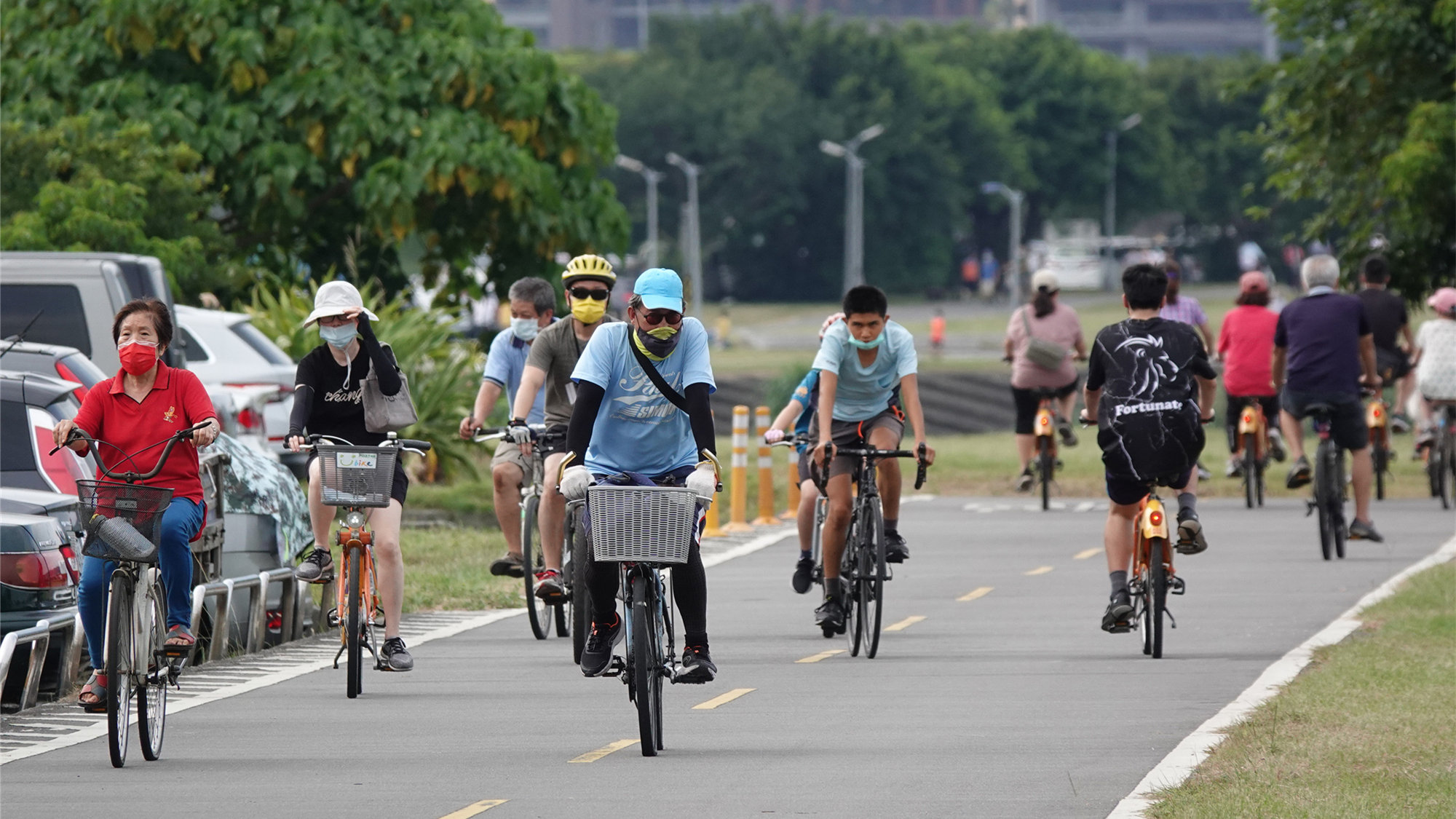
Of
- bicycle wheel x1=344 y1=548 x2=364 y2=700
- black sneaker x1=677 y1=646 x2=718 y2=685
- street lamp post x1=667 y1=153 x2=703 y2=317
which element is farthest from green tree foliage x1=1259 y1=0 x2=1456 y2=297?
street lamp post x1=667 y1=153 x2=703 y2=317

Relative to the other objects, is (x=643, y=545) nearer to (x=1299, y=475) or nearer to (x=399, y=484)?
(x=399, y=484)

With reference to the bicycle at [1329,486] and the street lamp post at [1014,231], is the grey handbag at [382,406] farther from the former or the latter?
the street lamp post at [1014,231]

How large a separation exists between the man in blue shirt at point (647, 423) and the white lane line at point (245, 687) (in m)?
1.98

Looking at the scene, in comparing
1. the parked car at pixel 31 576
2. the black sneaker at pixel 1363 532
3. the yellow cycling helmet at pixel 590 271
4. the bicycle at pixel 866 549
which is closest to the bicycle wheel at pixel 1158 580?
the bicycle at pixel 866 549

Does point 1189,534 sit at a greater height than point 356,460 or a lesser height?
lesser

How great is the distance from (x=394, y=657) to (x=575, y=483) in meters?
2.50

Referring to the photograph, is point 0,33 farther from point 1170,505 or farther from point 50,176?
point 1170,505

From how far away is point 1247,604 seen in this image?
14578mm

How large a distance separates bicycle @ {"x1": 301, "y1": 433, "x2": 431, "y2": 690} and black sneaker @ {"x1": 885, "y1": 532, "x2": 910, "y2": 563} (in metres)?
2.70

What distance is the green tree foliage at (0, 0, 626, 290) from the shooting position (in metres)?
25.4

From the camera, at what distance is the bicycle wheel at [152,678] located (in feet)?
29.6

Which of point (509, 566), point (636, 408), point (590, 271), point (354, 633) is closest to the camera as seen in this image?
point (636, 408)

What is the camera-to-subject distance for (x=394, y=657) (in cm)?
1123

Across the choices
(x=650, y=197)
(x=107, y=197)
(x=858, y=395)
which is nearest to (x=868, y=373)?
(x=858, y=395)
